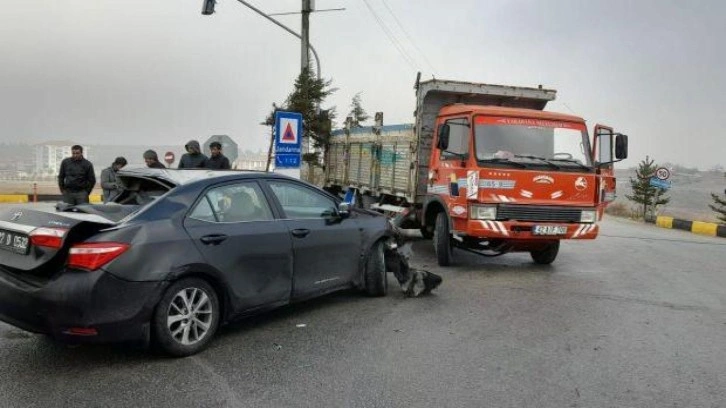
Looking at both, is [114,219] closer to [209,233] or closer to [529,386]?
[209,233]

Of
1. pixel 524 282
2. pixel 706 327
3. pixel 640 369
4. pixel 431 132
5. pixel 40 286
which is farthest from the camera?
pixel 431 132

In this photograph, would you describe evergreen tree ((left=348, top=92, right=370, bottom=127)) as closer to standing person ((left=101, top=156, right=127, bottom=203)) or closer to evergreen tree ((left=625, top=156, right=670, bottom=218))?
standing person ((left=101, top=156, right=127, bottom=203))

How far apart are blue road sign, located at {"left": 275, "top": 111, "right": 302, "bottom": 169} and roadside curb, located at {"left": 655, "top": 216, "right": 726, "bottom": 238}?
12408 millimetres

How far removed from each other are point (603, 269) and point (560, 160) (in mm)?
2049

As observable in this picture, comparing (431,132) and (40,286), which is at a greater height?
(431,132)

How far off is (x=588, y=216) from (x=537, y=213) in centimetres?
84

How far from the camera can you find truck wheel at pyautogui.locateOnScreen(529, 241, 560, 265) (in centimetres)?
937

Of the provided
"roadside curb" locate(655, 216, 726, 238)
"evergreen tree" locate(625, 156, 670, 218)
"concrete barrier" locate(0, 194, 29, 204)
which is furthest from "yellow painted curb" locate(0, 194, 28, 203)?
"evergreen tree" locate(625, 156, 670, 218)

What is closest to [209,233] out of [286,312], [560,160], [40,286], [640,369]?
[40,286]

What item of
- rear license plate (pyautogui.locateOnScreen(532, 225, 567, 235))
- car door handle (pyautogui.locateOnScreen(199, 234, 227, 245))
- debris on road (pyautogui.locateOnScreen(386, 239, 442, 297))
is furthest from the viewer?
rear license plate (pyautogui.locateOnScreen(532, 225, 567, 235))

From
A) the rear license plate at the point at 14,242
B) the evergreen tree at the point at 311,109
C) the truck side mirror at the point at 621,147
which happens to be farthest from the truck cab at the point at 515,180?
the evergreen tree at the point at 311,109

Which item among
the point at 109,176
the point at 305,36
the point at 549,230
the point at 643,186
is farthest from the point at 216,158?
the point at 643,186

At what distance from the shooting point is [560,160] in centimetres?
845

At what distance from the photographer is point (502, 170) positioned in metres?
8.07
